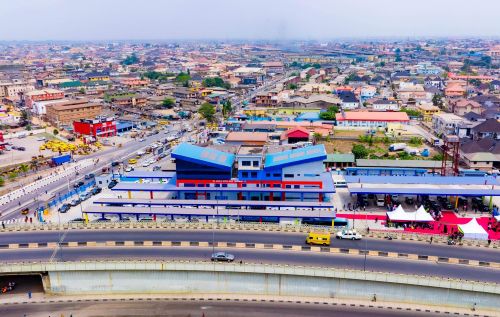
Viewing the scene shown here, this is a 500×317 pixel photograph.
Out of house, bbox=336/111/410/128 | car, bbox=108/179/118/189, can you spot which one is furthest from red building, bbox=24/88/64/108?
house, bbox=336/111/410/128

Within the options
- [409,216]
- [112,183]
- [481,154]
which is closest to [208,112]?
[112,183]

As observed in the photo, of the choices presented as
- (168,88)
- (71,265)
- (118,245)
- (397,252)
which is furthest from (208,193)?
A: (168,88)

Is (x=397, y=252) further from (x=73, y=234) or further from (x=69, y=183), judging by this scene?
(x=69, y=183)

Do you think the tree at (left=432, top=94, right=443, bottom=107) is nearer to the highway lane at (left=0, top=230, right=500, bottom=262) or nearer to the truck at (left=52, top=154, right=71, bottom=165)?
the highway lane at (left=0, top=230, right=500, bottom=262)

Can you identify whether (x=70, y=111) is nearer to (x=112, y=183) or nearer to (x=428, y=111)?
(x=112, y=183)

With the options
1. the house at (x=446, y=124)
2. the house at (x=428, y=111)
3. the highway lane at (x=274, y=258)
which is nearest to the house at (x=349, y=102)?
the house at (x=428, y=111)
